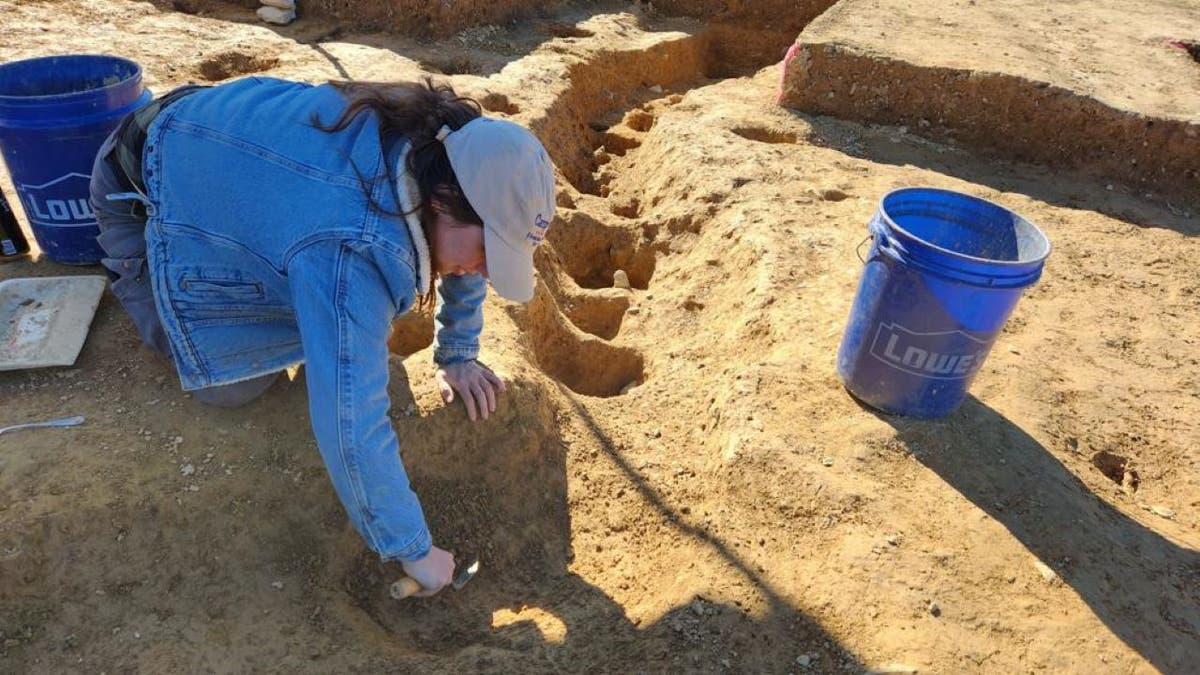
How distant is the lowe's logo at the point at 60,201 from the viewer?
2.79 meters

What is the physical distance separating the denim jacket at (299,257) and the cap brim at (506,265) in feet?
0.58

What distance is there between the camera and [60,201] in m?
2.83

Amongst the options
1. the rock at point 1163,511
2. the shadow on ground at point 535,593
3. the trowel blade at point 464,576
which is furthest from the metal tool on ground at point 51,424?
the rock at point 1163,511

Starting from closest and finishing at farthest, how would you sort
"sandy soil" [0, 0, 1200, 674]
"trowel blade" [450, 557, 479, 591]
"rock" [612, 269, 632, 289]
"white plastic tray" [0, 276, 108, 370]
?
1. "sandy soil" [0, 0, 1200, 674]
2. "trowel blade" [450, 557, 479, 591]
3. "white plastic tray" [0, 276, 108, 370]
4. "rock" [612, 269, 632, 289]

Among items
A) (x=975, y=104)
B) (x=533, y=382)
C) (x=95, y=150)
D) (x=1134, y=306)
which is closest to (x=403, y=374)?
(x=533, y=382)

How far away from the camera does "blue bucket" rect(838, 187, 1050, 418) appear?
8.16 ft

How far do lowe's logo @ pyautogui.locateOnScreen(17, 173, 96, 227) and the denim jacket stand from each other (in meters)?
1.05

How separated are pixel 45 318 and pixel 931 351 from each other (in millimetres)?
2993

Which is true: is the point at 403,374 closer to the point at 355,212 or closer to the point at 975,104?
the point at 355,212

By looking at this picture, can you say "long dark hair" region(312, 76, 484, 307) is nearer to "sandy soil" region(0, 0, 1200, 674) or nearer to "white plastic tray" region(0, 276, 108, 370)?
"sandy soil" region(0, 0, 1200, 674)

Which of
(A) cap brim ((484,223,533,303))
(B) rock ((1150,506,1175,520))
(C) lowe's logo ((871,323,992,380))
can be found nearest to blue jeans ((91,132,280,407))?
(A) cap brim ((484,223,533,303))

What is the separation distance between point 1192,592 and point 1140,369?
48.0 inches

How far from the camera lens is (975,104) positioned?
196 inches

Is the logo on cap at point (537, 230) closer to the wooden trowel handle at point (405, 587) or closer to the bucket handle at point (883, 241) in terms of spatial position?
the wooden trowel handle at point (405, 587)
